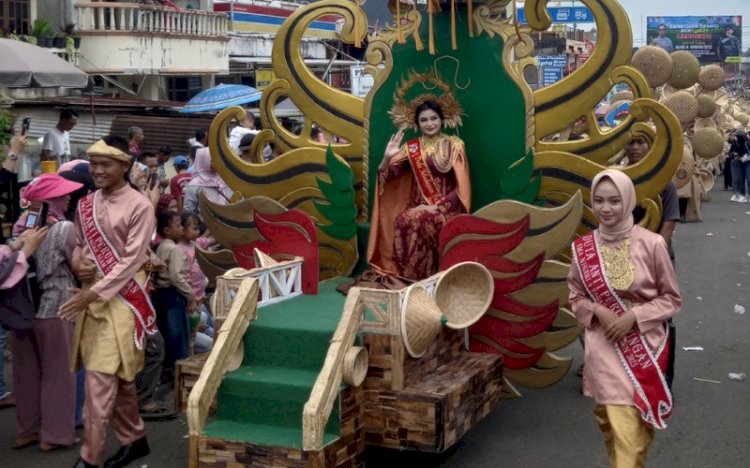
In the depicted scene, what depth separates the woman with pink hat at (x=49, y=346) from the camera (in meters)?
6.51

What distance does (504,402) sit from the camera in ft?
25.4

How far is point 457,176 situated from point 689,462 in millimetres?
2287

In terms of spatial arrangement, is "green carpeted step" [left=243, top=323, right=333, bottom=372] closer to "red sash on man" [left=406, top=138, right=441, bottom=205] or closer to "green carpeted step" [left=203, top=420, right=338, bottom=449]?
"green carpeted step" [left=203, top=420, right=338, bottom=449]

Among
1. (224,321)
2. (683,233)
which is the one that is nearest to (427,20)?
(224,321)

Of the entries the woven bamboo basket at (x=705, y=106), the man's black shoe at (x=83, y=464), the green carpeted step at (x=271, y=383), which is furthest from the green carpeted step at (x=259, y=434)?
the woven bamboo basket at (x=705, y=106)

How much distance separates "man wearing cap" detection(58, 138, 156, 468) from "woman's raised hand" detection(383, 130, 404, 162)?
1.78 metres

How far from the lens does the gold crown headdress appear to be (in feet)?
23.7

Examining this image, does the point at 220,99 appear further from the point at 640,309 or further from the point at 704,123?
the point at 640,309

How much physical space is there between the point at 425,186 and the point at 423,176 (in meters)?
0.07

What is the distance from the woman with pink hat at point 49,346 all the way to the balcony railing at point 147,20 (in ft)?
44.4

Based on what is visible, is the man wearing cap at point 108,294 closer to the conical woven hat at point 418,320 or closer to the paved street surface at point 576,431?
the paved street surface at point 576,431

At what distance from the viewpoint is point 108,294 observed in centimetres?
593

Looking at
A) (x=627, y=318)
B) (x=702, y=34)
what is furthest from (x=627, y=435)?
(x=702, y=34)

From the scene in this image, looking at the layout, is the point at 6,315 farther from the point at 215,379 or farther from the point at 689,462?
the point at 689,462
